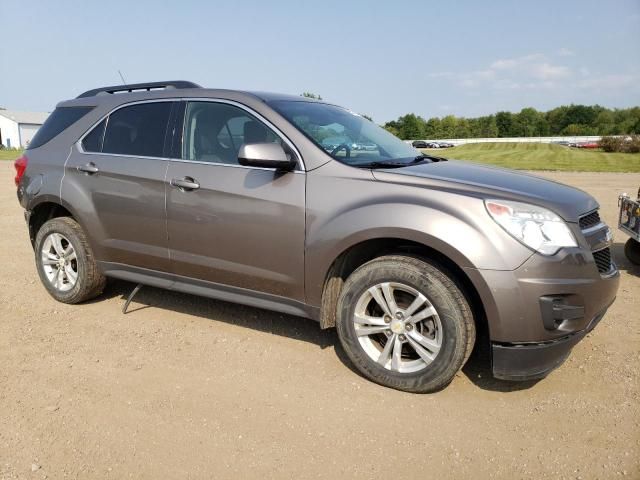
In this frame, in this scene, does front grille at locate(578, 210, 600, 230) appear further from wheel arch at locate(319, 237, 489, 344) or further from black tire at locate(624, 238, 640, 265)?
black tire at locate(624, 238, 640, 265)

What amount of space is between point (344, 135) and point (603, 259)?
6.49 ft

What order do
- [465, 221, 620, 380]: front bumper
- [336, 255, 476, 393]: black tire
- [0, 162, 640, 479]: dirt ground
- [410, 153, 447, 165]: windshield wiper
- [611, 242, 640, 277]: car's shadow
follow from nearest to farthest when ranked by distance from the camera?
1. [0, 162, 640, 479]: dirt ground
2. [465, 221, 620, 380]: front bumper
3. [336, 255, 476, 393]: black tire
4. [410, 153, 447, 165]: windshield wiper
5. [611, 242, 640, 277]: car's shadow

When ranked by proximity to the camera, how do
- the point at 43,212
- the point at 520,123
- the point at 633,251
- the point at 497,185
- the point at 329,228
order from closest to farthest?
the point at 497,185 → the point at 329,228 → the point at 43,212 → the point at 633,251 → the point at 520,123

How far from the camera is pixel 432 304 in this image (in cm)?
306

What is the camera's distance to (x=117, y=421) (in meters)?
2.91

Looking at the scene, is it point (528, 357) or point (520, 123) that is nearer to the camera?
point (528, 357)

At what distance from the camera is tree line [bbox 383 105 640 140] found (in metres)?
94.0

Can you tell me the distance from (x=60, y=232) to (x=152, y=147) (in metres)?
1.29

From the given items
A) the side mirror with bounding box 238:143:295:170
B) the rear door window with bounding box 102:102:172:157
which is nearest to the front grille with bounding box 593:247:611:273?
the side mirror with bounding box 238:143:295:170

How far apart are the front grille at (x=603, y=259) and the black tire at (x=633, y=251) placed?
306cm

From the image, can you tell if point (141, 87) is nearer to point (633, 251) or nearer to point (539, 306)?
point (539, 306)

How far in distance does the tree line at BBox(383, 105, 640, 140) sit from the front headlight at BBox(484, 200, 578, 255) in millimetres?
88908

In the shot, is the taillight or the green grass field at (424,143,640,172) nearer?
the taillight

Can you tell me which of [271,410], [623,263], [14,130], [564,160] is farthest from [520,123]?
[271,410]
